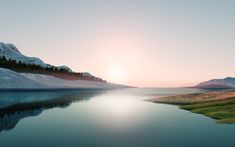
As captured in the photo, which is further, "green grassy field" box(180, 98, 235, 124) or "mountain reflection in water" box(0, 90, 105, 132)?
"mountain reflection in water" box(0, 90, 105, 132)

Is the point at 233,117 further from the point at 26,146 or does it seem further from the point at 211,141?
the point at 26,146

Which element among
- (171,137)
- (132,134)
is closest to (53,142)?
(132,134)

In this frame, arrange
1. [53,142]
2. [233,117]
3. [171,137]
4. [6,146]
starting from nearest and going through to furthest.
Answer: [6,146], [53,142], [171,137], [233,117]

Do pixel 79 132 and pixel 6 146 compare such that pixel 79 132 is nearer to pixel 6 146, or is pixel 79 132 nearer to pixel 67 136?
pixel 67 136

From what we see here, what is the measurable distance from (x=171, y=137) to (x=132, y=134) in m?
6.56

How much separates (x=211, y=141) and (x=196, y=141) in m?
2.10

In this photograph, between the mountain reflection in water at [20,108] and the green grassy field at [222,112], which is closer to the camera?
the green grassy field at [222,112]

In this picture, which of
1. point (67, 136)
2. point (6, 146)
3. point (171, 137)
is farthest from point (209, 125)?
point (6, 146)

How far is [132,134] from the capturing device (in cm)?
4562

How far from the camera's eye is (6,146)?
1420 inches

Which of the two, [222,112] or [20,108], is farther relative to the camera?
[20,108]

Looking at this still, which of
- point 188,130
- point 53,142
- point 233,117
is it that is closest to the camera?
point 53,142

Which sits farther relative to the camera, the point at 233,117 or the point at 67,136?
the point at 233,117

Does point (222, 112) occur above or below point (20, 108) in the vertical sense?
above
